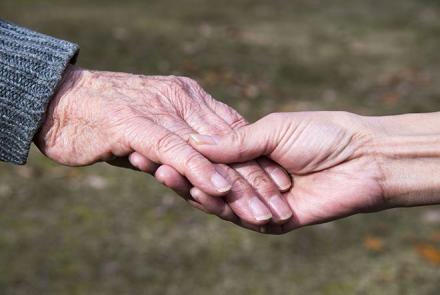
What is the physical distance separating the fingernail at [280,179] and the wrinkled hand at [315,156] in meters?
0.03

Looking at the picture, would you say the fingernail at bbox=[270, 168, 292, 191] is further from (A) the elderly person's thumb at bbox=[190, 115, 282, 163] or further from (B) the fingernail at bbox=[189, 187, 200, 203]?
(B) the fingernail at bbox=[189, 187, 200, 203]

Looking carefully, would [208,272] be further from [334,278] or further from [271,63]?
[271,63]

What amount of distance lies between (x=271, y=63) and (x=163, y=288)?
4.25m

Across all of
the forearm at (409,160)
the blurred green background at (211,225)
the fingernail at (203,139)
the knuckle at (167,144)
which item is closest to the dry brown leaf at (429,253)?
the blurred green background at (211,225)

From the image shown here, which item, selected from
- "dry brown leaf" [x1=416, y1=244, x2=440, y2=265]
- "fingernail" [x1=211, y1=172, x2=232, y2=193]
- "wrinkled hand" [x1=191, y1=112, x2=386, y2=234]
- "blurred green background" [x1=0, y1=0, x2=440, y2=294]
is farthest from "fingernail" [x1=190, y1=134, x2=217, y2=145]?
"dry brown leaf" [x1=416, y1=244, x2=440, y2=265]

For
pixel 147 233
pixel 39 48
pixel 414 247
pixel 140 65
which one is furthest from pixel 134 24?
pixel 39 48

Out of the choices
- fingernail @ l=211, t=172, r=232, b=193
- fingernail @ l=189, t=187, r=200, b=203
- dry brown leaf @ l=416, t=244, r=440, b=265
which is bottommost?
dry brown leaf @ l=416, t=244, r=440, b=265

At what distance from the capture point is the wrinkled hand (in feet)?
8.43

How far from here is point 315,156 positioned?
2654 millimetres

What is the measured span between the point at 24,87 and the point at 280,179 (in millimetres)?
986

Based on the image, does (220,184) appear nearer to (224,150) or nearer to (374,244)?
(224,150)

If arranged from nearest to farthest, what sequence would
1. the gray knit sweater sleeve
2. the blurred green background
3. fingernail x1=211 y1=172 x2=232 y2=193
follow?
1. fingernail x1=211 y1=172 x2=232 y2=193
2. the gray knit sweater sleeve
3. the blurred green background

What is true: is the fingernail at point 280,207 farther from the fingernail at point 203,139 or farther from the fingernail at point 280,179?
the fingernail at point 203,139

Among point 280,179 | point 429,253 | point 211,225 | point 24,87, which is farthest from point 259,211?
point 429,253
